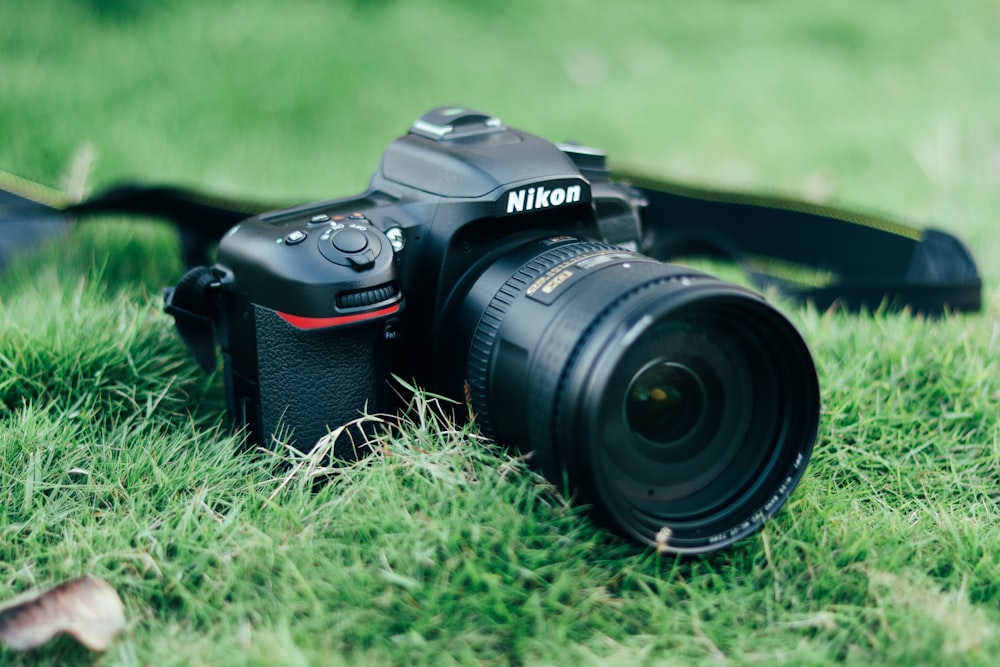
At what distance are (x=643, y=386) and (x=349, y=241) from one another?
50 centimetres

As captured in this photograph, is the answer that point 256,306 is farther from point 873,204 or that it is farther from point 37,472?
point 873,204

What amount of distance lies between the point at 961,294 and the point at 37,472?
1.94 metres

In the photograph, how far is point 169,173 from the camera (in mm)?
2973

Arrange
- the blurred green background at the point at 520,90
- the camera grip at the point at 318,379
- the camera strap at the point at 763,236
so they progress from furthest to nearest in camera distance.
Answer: the blurred green background at the point at 520,90 < the camera strap at the point at 763,236 < the camera grip at the point at 318,379

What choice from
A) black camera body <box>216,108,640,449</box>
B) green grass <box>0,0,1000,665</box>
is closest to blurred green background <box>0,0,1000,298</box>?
green grass <box>0,0,1000,665</box>

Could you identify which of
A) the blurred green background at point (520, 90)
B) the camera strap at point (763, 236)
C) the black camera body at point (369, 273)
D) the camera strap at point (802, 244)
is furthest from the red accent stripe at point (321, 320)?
the blurred green background at point (520, 90)

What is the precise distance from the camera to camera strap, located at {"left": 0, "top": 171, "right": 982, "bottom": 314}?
2.41m

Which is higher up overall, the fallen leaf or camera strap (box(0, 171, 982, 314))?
camera strap (box(0, 171, 982, 314))

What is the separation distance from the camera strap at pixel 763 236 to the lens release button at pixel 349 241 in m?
0.80

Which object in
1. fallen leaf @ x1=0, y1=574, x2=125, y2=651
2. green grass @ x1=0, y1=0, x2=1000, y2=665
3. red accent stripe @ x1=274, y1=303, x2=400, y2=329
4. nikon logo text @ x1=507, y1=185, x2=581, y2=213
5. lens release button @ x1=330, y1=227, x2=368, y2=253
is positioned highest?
nikon logo text @ x1=507, y1=185, x2=581, y2=213

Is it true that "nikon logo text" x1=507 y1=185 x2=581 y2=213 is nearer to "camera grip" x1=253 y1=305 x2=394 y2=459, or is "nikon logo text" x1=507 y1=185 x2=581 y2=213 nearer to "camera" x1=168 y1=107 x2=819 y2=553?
"camera" x1=168 y1=107 x2=819 y2=553

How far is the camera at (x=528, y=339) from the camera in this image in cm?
140

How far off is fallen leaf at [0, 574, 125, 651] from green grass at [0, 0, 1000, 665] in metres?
0.03

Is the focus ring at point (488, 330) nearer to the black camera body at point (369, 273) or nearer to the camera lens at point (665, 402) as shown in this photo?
the black camera body at point (369, 273)
